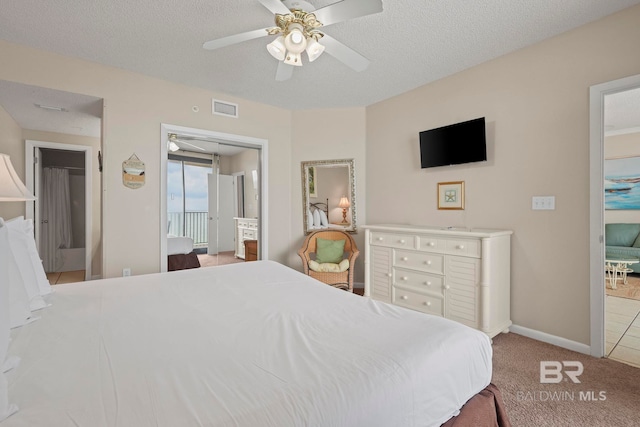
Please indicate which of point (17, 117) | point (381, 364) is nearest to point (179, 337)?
point (381, 364)

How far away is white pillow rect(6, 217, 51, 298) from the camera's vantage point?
4.79 ft

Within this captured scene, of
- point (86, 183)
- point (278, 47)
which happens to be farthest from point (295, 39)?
point (86, 183)

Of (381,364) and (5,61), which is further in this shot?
(5,61)

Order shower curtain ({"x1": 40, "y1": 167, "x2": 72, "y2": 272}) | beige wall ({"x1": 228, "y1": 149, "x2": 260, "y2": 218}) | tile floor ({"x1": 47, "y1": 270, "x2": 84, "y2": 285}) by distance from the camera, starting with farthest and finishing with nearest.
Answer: shower curtain ({"x1": 40, "y1": 167, "x2": 72, "y2": 272})
tile floor ({"x1": 47, "y1": 270, "x2": 84, "y2": 285})
beige wall ({"x1": 228, "y1": 149, "x2": 260, "y2": 218})

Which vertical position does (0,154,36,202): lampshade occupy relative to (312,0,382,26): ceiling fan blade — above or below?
below

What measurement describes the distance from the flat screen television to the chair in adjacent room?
1429 mm

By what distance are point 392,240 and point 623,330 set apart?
7.30ft

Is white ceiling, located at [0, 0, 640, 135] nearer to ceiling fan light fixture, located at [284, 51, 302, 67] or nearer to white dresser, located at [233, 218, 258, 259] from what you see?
ceiling fan light fixture, located at [284, 51, 302, 67]

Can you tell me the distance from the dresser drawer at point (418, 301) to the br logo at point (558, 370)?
835 mm

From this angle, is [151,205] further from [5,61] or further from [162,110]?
[5,61]

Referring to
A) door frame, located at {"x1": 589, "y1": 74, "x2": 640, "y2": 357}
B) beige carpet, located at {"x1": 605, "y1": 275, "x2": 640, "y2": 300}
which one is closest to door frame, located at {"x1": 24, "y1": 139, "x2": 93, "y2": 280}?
door frame, located at {"x1": 589, "y1": 74, "x2": 640, "y2": 357}

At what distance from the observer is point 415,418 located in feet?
3.00

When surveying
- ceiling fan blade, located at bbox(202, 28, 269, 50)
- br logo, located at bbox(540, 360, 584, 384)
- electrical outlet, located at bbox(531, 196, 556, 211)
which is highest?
ceiling fan blade, located at bbox(202, 28, 269, 50)

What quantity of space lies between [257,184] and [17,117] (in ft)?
10.00
